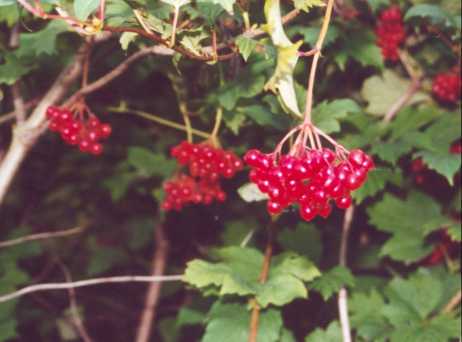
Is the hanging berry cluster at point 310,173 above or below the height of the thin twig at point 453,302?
above

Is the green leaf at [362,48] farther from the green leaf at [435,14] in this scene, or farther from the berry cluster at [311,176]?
the berry cluster at [311,176]

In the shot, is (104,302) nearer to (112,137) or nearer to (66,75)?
(112,137)

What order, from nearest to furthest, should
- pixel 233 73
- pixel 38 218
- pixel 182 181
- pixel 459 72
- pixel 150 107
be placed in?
pixel 233 73 → pixel 182 181 → pixel 459 72 → pixel 150 107 → pixel 38 218

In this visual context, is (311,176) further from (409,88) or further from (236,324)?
(409,88)

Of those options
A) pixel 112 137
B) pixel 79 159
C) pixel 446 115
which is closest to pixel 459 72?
pixel 446 115

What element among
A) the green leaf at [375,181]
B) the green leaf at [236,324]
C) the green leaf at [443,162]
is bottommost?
the green leaf at [236,324]

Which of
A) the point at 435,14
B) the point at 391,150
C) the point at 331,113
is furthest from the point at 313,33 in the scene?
the point at 391,150

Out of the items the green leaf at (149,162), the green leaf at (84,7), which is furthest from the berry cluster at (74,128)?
the green leaf at (149,162)
